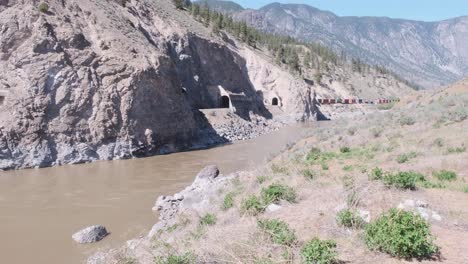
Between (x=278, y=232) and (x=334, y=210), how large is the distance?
209 cm

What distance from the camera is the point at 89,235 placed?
14586 millimetres

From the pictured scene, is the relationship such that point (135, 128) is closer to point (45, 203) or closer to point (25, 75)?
point (25, 75)

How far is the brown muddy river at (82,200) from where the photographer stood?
47.2 ft

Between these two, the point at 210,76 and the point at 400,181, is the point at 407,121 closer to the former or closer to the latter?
the point at 400,181

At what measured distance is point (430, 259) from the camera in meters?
7.48

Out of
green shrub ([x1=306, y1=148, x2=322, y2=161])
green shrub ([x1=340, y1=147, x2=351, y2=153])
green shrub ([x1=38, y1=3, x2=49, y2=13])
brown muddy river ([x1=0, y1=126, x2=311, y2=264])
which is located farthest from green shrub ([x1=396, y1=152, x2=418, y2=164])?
green shrub ([x1=38, y1=3, x2=49, y2=13])

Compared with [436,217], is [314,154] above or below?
below

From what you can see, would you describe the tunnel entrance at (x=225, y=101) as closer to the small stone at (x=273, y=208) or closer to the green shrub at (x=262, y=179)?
the green shrub at (x=262, y=179)

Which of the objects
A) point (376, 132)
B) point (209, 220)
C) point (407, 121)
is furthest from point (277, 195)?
point (407, 121)

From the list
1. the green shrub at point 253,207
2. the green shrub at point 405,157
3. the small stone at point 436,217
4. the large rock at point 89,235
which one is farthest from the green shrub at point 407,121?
the large rock at point 89,235

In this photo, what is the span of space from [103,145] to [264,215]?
23.8 meters

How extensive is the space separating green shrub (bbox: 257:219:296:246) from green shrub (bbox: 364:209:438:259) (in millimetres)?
1440

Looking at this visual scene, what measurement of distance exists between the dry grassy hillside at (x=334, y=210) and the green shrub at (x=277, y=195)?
0.03 meters

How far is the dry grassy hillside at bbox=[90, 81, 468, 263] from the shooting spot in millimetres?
7691
